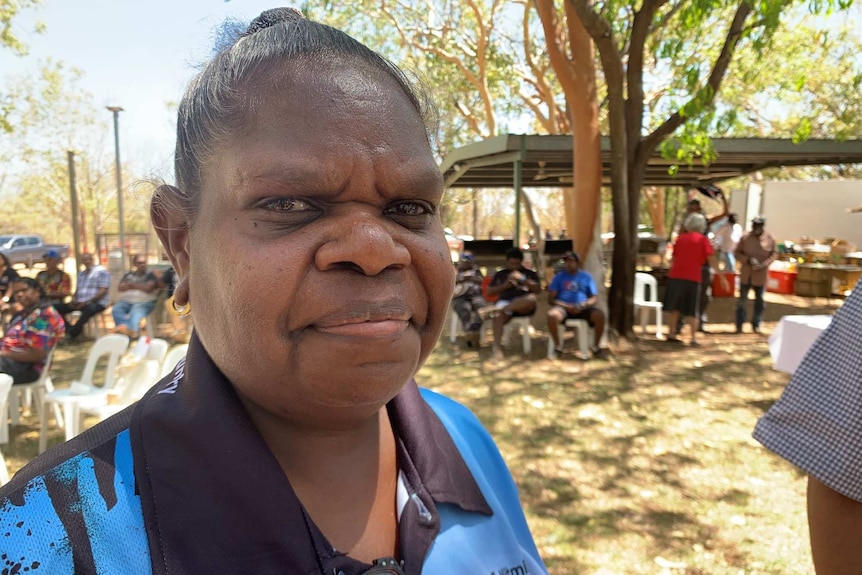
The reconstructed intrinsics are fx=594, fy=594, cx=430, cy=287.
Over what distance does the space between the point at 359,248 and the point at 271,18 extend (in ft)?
1.61

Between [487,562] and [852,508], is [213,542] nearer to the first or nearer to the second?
[487,562]

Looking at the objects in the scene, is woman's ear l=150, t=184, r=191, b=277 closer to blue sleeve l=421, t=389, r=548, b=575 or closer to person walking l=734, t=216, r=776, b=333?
blue sleeve l=421, t=389, r=548, b=575

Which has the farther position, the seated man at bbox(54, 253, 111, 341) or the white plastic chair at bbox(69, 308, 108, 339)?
the white plastic chair at bbox(69, 308, 108, 339)

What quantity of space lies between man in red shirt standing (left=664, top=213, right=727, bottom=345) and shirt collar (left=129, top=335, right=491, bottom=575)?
802cm

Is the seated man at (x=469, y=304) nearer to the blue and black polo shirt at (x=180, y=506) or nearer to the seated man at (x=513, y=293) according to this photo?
the seated man at (x=513, y=293)

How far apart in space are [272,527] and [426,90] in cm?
79

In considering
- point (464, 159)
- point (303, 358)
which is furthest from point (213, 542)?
point (464, 159)

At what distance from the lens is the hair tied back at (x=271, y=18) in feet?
3.21

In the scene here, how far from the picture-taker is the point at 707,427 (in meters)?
5.05

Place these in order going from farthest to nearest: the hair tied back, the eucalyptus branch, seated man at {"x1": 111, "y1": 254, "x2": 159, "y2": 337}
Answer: seated man at {"x1": 111, "y1": 254, "x2": 159, "y2": 337} → the eucalyptus branch → the hair tied back

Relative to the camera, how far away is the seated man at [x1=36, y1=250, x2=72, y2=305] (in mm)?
9453

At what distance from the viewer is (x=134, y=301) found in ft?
28.8

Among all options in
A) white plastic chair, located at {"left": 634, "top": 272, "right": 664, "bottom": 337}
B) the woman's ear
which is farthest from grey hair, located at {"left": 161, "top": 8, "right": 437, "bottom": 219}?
white plastic chair, located at {"left": 634, "top": 272, "right": 664, "bottom": 337}

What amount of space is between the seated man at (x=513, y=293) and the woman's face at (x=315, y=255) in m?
6.93
